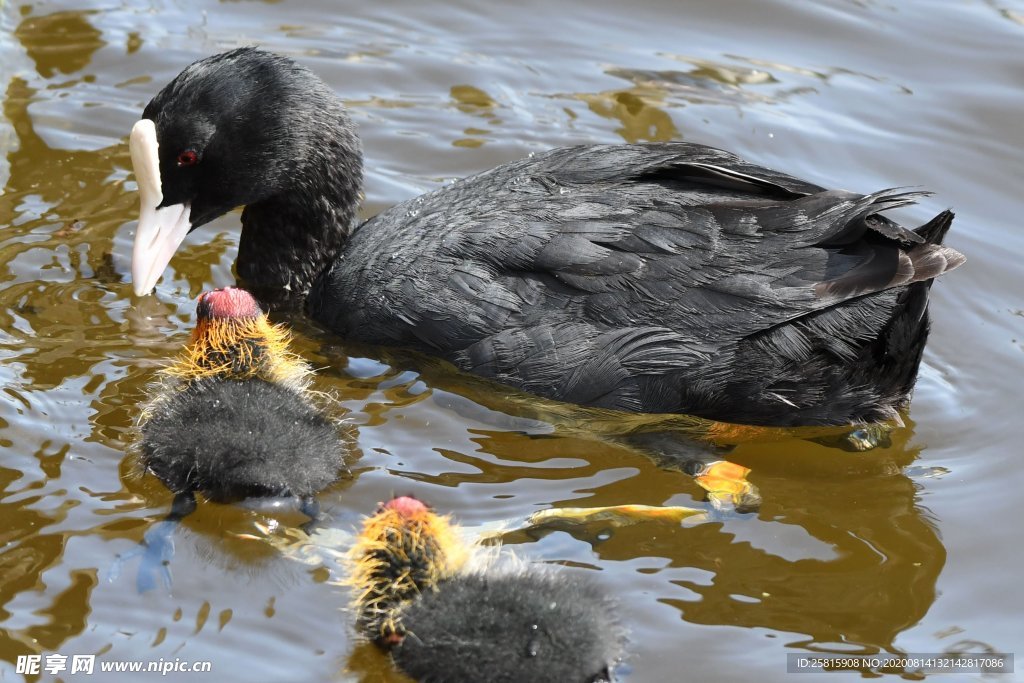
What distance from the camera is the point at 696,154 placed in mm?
4699

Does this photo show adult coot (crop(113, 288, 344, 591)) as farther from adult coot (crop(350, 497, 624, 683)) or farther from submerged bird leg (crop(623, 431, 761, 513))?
submerged bird leg (crop(623, 431, 761, 513))

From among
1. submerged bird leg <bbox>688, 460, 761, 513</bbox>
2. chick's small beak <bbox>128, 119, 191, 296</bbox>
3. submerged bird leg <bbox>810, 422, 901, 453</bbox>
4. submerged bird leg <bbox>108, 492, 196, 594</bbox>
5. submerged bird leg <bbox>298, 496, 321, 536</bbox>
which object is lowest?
→ submerged bird leg <bbox>108, 492, 196, 594</bbox>

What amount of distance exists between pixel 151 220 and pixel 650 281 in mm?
2021

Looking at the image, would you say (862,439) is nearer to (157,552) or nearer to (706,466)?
(706,466)

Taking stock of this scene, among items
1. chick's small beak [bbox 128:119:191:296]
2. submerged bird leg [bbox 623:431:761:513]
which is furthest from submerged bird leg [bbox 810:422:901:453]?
chick's small beak [bbox 128:119:191:296]

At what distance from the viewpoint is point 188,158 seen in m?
5.02

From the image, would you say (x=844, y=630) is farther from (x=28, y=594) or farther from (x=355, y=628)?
(x=28, y=594)

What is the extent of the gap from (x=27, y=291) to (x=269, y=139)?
110 centimetres

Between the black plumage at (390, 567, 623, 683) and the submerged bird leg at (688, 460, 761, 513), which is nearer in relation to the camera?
the black plumage at (390, 567, 623, 683)

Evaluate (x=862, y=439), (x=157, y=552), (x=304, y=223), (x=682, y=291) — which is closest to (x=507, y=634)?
(x=157, y=552)

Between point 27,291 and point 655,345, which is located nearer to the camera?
Answer: point 655,345

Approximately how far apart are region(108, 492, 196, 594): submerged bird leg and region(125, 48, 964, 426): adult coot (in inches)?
41.7

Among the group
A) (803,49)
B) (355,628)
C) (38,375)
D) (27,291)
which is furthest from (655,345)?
(803,49)

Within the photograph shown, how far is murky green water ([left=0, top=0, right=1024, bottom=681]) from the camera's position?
363 cm
